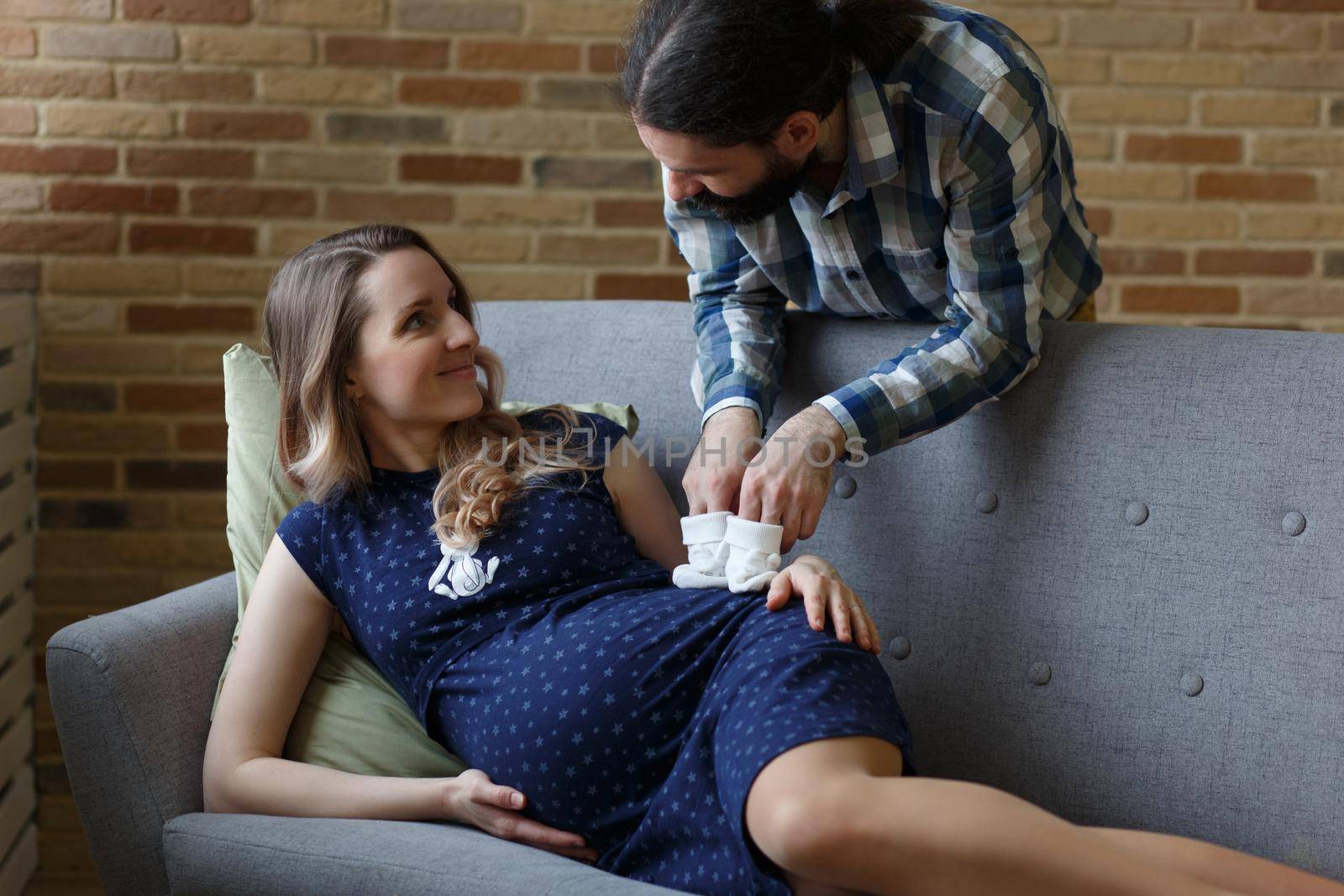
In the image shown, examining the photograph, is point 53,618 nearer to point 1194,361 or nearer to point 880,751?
point 880,751

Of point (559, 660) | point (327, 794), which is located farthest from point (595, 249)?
point (327, 794)

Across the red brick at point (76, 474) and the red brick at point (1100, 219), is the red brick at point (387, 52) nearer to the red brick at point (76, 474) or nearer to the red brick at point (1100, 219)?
the red brick at point (76, 474)

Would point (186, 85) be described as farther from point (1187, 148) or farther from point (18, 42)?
point (1187, 148)

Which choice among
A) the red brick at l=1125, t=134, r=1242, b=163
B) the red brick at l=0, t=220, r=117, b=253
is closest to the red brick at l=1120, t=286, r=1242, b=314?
the red brick at l=1125, t=134, r=1242, b=163

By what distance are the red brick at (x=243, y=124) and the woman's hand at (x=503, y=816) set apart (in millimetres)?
1527

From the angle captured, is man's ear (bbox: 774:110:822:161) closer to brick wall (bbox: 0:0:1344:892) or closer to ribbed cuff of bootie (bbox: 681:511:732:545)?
ribbed cuff of bootie (bbox: 681:511:732:545)

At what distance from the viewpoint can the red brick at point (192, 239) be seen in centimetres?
239

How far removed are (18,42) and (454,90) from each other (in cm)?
83

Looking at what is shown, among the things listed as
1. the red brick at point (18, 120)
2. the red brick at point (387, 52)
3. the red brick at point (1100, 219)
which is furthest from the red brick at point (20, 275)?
the red brick at point (1100, 219)

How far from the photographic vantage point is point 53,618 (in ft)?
8.09

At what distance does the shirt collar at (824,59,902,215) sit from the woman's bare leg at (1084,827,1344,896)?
816mm

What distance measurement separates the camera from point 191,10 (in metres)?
2.35

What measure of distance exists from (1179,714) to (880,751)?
1.62ft

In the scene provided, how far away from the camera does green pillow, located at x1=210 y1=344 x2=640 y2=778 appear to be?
1.50 metres
